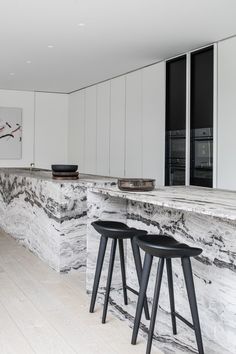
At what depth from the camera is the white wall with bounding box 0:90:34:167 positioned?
817 centimetres

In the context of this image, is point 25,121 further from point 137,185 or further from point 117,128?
point 137,185

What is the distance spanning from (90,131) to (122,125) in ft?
3.83

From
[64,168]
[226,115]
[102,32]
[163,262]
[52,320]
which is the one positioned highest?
[102,32]

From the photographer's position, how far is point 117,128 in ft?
22.7

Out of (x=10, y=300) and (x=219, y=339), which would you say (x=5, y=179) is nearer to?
(x=10, y=300)

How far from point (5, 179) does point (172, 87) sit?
2635 mm

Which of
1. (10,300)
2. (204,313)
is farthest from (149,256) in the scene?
(10,300)

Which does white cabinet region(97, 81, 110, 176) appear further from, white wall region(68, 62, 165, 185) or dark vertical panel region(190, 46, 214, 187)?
dark vertical panel region(190, 46, 214, 187)

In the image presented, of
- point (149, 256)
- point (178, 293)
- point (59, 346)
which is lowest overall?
point (59, 346)

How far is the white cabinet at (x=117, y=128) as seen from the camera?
6777mm

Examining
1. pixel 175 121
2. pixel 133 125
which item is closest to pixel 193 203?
pixel 175 121

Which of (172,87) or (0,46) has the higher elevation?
(0,46)

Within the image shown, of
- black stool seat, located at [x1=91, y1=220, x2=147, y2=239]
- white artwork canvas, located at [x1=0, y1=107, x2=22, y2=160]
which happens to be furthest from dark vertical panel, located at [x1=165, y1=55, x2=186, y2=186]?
white artwork canvas, located at [x1=0, y1=107, x2=22, y2=160]

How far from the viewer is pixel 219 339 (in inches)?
104
